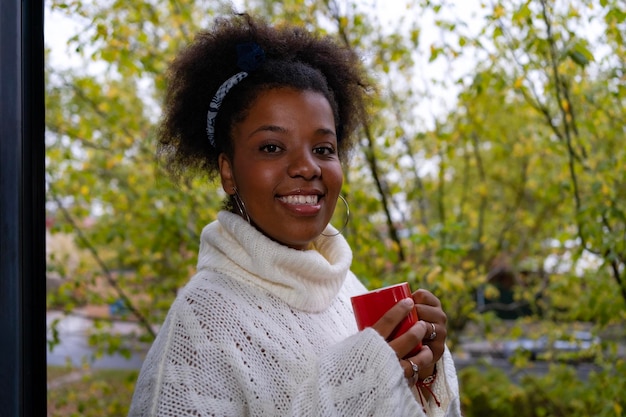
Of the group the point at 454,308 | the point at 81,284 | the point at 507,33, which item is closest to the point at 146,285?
the point at 81,284

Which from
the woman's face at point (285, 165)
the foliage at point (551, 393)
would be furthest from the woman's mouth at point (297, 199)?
the foliage at point (551, 393)

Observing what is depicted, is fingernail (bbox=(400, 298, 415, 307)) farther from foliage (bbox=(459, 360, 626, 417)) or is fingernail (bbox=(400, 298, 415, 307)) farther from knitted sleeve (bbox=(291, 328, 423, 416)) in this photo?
foliage (bbox=(459, 360, 626, 417))

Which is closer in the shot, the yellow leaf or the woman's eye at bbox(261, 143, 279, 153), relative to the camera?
the woman's eye at bbox(261, 143, 279, 153)

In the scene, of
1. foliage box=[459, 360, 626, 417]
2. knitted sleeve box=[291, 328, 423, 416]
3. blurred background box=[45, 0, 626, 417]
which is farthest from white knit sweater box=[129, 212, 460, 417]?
foliage box=[459, 360, 626, 417]

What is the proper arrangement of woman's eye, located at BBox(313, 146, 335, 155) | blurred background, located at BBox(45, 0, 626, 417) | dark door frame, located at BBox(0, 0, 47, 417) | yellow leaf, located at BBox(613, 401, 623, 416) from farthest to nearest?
blurred background, located at BBox(45, 0, 626, 417) < yellow leaf, located at BBox(613, 401, 623, 416) < woman's eye, located at BBox(313, 146, 335, 155) < dark door frame, located at BBox(0, 0, 47, 417)

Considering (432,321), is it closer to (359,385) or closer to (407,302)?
(407,302)

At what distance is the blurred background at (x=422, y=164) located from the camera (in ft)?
9.93

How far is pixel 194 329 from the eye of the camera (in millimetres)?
1258

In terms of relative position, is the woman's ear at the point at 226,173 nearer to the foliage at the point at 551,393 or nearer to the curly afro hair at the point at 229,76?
the curly afro hair at the point at 229,76

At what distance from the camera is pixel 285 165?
1.37 meters

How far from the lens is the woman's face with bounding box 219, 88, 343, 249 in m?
1.37

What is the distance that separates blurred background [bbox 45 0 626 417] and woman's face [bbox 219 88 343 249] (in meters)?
1.37

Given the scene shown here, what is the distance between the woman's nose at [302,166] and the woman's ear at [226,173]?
170mm

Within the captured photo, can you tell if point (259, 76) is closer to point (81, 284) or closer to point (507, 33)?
point (507, 33)
